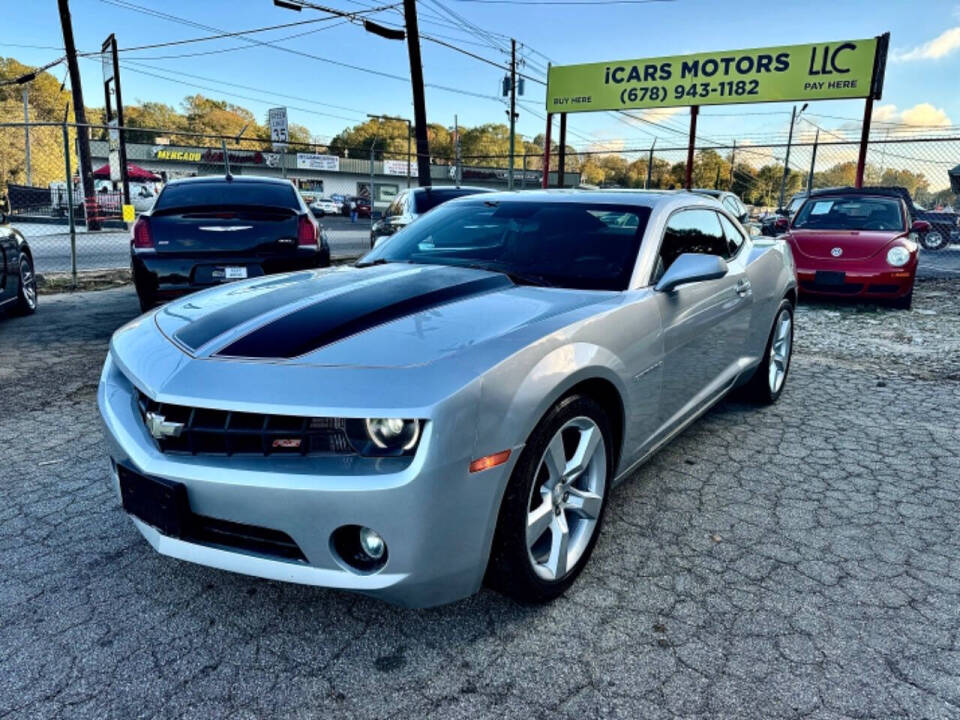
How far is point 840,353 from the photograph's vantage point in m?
6.40

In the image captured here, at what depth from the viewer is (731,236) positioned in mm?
4176

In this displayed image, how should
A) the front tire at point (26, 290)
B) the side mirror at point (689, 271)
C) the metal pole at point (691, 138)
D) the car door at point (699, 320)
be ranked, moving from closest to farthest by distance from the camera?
the side mirror at point (689, 271) → the car door at point (699, 320) → the front tire at point (26, 290) → the metal pole at point (691, 138)

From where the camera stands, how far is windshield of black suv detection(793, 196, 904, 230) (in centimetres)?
930

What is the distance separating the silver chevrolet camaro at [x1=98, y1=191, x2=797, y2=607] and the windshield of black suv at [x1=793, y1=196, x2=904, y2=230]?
25.7 ft

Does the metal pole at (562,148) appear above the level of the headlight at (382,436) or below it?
above

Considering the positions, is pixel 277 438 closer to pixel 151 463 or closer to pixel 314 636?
pixel 151 463

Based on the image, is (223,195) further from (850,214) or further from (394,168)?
(394,168)

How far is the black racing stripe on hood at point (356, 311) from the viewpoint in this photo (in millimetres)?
2107

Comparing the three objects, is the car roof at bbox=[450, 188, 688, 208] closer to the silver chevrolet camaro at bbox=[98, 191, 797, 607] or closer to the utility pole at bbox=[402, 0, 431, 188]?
the silver chevrolet camaro at bbox=[98, 191, 797, 607]

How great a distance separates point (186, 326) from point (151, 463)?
2.00 feet

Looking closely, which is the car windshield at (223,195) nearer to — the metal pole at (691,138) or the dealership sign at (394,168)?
the metal pole at (691,138)

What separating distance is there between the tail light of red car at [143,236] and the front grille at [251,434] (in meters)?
4.59

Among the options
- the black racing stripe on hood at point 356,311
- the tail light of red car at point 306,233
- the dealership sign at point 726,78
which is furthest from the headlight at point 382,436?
the dealership sign at point 726,78

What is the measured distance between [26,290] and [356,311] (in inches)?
258
